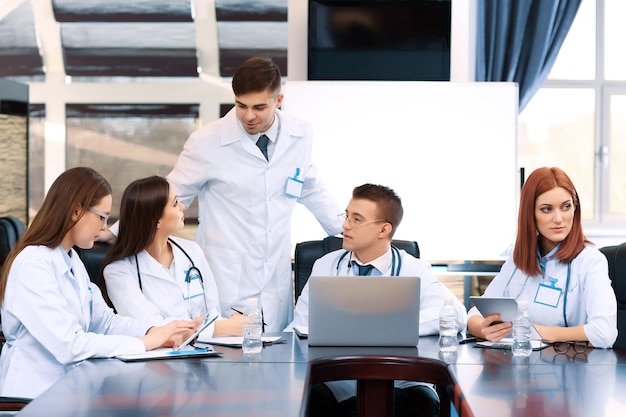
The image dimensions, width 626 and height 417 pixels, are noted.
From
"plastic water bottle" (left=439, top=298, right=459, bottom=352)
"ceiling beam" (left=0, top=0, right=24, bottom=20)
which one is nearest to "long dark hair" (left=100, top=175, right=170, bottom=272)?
"plastic water bottle" (left=439, top=298, right=459, bottom=352)

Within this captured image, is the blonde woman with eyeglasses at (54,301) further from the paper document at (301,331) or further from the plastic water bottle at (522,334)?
the plastic water bottle at (522,334)

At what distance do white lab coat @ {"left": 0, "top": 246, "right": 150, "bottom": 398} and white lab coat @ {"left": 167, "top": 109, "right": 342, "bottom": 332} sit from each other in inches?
43.6

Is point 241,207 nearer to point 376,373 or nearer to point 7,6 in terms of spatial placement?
point 376,373

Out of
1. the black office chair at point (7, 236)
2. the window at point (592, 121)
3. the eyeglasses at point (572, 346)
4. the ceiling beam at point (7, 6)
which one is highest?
the ceiling beam at point (7, 6)

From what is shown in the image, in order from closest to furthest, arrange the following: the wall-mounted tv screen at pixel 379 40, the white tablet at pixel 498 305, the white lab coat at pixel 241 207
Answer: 1. the white tablet at pixel 498 305
2. the white lab coat at pixel 241 207
3. the wall-mounted tv screen at pixel 379 40

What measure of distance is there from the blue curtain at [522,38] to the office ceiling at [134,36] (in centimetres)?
133

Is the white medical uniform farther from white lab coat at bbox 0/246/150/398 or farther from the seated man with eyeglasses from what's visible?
white lab coat at bbox 0/246/150/398

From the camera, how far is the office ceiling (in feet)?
18.3

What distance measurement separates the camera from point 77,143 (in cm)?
Answer: 559

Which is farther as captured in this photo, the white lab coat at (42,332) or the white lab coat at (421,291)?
the white lab coat at (421,291)

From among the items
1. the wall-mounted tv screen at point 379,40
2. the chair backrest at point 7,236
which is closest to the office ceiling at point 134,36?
the wall-mounted tv screen at point 379,40

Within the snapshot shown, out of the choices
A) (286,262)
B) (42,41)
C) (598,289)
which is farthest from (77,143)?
(598,289)

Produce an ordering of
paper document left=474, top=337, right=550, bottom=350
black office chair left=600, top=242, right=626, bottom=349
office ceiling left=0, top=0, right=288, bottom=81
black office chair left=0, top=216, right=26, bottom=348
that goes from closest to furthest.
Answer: paper document left=474, top=337, right=550, bottom=350 < black office chair left=600, top=242, right=626, bottom=349 < black office chair left=0, top=216, right=26, bottom=348 < office ceiling left=0, top=0, right=288, bottom=81

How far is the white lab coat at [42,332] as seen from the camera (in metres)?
2.38
